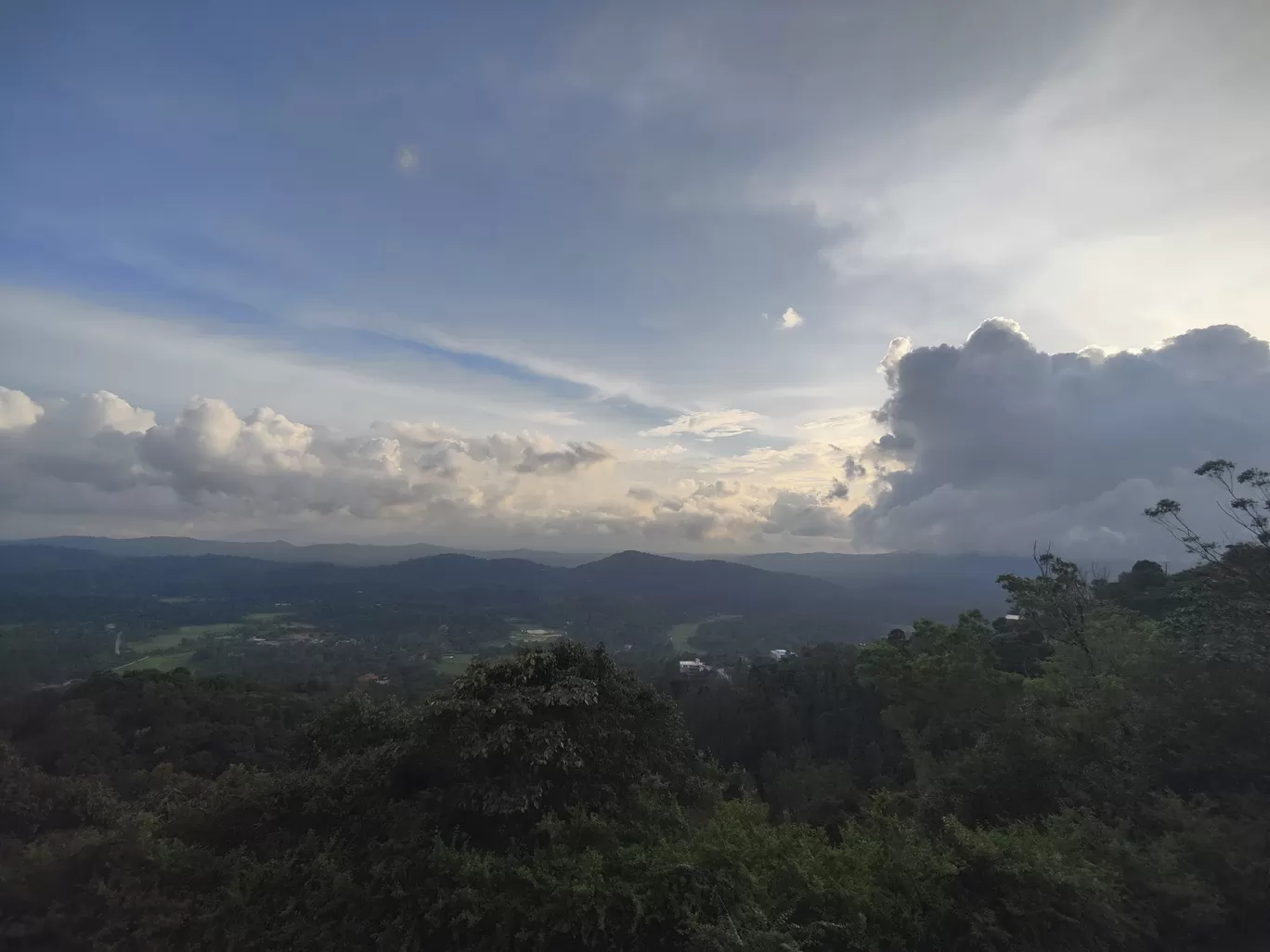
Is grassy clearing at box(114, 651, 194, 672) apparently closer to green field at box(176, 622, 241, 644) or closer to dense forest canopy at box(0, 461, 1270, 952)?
green field at box(176, 622, 241, 644)

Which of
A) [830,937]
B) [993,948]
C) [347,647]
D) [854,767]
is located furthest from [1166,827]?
[347,647]

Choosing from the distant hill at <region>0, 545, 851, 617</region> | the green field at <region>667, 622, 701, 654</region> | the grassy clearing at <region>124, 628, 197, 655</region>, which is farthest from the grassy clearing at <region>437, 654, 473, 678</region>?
the distant hill at <region>0, 545, 851, 617</region>

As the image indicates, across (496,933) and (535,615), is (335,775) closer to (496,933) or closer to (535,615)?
(496,933)

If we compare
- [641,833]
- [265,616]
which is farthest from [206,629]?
[641,833]

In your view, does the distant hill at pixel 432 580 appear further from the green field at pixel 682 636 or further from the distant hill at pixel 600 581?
the green field at pixel 682 636

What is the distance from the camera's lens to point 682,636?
111 meters

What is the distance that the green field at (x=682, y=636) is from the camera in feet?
333

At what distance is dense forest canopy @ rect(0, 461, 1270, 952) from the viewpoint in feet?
22.3

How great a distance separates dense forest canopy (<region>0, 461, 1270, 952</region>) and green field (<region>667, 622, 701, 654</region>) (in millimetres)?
85511

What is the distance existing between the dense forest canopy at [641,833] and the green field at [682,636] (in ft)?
281

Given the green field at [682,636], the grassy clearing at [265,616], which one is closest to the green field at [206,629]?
the grassy clearing at [265,616]

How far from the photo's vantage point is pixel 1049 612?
2195 centimetres

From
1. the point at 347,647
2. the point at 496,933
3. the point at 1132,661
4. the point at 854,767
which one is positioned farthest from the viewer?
the point at 347,647

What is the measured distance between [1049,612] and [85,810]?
26.7 meters
